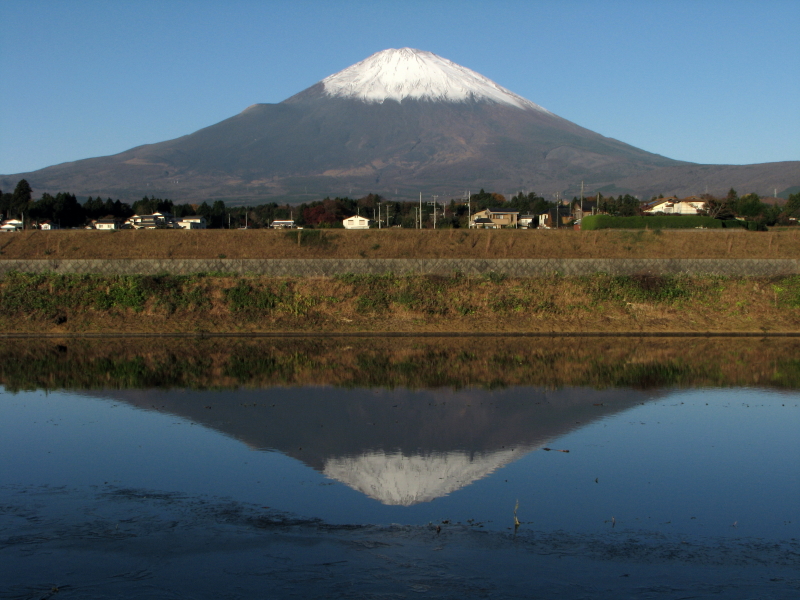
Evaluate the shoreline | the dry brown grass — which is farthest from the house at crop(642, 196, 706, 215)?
the shoreline

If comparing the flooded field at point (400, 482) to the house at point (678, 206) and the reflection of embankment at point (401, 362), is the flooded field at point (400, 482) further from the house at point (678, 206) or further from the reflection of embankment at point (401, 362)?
the house at point (678, 206)

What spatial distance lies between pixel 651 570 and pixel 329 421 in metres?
6.43

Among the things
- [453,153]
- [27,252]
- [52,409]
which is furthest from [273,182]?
[52,409]

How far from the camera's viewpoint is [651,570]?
6312mm

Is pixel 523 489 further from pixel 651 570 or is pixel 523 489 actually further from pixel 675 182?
pixel 675 182

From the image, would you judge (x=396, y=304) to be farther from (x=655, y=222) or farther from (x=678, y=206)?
(x=678, y=206)

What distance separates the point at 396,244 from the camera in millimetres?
33281

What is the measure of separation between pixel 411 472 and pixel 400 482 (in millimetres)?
407

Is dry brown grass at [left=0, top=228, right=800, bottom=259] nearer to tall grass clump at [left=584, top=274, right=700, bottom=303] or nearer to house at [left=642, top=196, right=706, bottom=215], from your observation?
tall grass clump at [left=584, top=274, right=700, bottom=303]

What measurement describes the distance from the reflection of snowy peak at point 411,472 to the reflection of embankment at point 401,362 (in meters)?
5.23

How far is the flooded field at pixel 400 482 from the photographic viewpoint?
6.22 metres

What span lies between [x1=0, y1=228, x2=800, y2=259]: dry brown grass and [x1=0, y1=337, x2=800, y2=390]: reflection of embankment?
9852 millimetres

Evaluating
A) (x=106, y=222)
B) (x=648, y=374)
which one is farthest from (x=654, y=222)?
(x=106, y=222)

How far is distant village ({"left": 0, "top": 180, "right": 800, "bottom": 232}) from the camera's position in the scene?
68.2m
